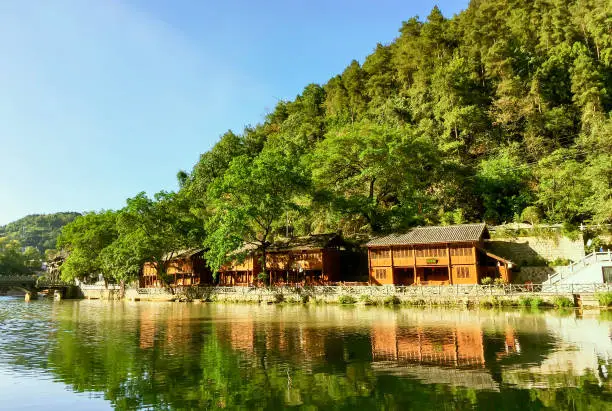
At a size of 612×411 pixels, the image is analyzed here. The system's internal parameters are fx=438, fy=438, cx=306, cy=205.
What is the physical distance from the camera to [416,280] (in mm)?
42156

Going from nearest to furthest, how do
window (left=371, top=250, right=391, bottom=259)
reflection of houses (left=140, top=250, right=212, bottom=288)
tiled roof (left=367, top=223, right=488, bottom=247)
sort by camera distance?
tiled roof (left=367, top=223, right=488, bottom=247) < window (left=371, top=250, right=391, bottom=259) < reflection of houses (left=140, top=250, right=212, bottom=288)

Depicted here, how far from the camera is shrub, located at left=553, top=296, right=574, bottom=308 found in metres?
31.1

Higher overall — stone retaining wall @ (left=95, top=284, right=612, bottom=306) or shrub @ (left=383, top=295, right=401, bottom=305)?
stone retaining wall @ (left=95, top=284, right=612, bottom=306)

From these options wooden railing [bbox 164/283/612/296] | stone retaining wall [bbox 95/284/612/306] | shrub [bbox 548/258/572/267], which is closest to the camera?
wooden railing [bbox 164/283/612/296]

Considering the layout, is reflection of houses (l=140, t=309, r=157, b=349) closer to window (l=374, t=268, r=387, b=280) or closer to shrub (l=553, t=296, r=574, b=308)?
window (l=374, t=268, r=387, b=280)

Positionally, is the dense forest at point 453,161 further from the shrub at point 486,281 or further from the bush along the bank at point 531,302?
the bush along the bank at point 531,302

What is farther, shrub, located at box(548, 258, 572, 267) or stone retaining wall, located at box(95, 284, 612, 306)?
shrub, located at box(548, 258, 572, 267)

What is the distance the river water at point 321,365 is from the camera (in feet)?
38.9

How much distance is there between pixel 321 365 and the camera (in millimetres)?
15891

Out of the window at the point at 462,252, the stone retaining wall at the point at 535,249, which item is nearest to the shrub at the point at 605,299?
the stone retaining wall at the point at 535,249

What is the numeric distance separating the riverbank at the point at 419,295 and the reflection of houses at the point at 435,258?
4480 millimetres

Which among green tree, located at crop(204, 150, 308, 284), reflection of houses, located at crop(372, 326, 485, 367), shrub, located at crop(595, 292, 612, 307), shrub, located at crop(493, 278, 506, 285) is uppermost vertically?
green tree, located at crop(204, 150, 308, 284)

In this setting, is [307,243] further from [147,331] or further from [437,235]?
[147,331]

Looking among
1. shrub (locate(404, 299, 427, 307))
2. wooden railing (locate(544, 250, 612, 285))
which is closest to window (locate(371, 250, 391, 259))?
shrub (locate(404, 299, 427, 307))
